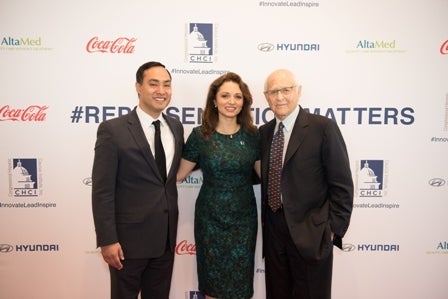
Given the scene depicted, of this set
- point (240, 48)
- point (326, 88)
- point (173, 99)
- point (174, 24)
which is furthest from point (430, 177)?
point (174, 24)

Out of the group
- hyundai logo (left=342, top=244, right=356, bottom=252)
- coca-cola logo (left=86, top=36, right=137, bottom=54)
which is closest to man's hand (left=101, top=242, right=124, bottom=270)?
coca-cola logo (left=86, top=36, right=137, bottom=54)

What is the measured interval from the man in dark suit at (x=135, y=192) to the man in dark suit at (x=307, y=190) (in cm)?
65

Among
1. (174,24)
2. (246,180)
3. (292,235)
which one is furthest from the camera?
(174,24)

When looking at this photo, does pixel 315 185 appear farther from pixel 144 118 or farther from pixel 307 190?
pixel 144 118

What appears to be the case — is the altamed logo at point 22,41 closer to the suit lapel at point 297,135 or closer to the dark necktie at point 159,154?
the dark necktie at point 159,154

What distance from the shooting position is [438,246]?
9.43 ft

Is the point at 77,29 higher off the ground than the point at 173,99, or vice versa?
the point at 77,29

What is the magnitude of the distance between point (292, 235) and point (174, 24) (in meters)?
1.79

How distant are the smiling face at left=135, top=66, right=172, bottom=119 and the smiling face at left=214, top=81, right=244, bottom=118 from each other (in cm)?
38

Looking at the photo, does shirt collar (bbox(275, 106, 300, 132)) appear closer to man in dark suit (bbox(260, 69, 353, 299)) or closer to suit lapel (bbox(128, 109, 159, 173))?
man in dark suit (bbox(260, 69, 353, 299))

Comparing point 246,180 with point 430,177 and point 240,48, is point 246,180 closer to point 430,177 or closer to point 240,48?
point 240,48

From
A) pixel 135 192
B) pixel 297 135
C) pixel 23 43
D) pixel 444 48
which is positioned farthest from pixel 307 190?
pixel 23 43

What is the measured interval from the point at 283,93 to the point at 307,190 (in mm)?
593

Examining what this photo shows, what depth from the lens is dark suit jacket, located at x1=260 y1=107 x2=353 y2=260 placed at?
1.94 m
